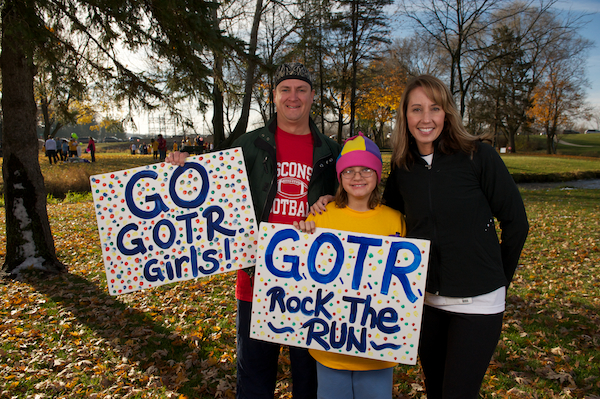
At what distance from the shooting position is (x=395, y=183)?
2490 millimetres

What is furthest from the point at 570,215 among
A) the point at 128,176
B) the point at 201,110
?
the point at 128,176

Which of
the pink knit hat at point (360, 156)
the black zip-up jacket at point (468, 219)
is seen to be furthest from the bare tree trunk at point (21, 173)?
the black zip-up jacket at point (468, 219)

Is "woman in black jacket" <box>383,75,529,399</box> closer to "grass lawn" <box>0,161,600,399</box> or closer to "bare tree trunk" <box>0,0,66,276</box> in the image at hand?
"grass lawn" <box>0,161,600,399</box>

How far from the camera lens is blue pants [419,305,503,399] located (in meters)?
2.10

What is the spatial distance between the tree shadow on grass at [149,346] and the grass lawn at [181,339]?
0.01 meters

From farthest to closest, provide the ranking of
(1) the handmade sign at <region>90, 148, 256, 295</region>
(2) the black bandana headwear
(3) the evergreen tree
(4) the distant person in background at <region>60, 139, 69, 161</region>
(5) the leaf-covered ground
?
(4) the distant person in background at <region>60, 139, 69, 161</region> < (3) the evergreen tree < (5) the leaf-covered ground < (2) the black bandana headwear < (1) the handmade sign at <region>90, 148, 256, 295</region>

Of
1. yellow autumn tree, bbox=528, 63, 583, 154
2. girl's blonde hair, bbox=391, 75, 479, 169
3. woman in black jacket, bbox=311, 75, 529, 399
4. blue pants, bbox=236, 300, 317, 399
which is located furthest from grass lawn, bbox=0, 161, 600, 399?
yellow autumn tree, bbox=528, 63, 583, 154

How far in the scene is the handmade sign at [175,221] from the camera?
2.67 metres

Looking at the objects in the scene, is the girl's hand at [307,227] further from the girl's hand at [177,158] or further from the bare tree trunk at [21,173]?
the bare tree trunk at [21,173]

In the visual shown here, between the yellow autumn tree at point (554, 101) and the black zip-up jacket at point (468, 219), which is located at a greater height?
the yellow autumn tree at point (554, 101)

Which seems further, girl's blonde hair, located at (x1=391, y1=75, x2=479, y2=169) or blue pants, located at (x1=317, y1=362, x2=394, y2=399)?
blue pants, located at (x1=317, y1=362, x2=394, y2=399)

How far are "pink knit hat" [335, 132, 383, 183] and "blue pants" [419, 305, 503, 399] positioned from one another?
980 millimetres

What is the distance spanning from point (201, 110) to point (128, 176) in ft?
18.6

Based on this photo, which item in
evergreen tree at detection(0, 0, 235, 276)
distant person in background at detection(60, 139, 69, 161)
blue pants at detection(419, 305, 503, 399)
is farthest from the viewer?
distant person in background at detection(60, 139, 69, 161)
